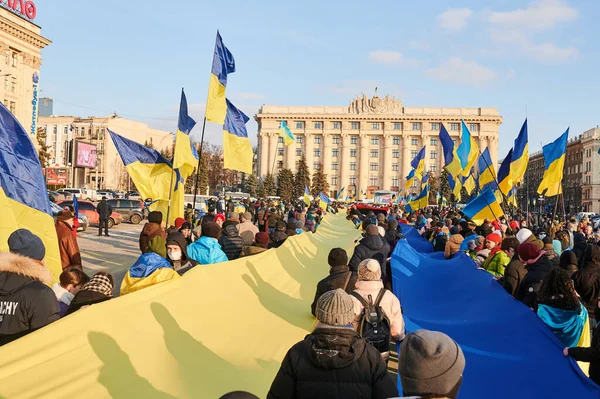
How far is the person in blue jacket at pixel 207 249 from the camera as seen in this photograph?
26.3ft

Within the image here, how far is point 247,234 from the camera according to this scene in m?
11.4

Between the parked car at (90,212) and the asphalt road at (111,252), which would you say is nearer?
the asphalt road at (111,252)

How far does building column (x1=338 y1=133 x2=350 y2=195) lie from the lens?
122312 mm

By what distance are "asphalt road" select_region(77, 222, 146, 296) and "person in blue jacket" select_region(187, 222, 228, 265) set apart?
3.48 meters

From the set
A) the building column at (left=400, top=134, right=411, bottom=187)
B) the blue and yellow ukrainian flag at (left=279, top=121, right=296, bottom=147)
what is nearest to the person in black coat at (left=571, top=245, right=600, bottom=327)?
the blue and yellow ukrainian flag at (left=279, top=121, right=296, bottom=147)

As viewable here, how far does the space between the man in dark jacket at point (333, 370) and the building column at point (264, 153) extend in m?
121

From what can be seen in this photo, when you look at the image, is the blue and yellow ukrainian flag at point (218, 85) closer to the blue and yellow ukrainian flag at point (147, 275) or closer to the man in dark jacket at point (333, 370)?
the blue and yellow ukrainian flag at point (147, 275)

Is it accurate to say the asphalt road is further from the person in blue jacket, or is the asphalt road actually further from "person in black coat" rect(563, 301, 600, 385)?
"person in black coat" rect(563, 301, 600, 385)

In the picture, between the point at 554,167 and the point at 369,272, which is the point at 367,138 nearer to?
the point at 554,167


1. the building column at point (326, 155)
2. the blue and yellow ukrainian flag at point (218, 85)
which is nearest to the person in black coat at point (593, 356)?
the blue and yellow ukrainian flag at point (218, 85)

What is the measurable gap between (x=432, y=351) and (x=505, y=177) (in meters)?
16.1

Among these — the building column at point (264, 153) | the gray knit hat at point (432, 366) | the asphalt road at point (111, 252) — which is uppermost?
the building column at point (264, 153)

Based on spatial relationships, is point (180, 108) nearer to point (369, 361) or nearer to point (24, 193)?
point (24, 193)

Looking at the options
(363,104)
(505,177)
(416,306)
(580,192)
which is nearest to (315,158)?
(363,104)
